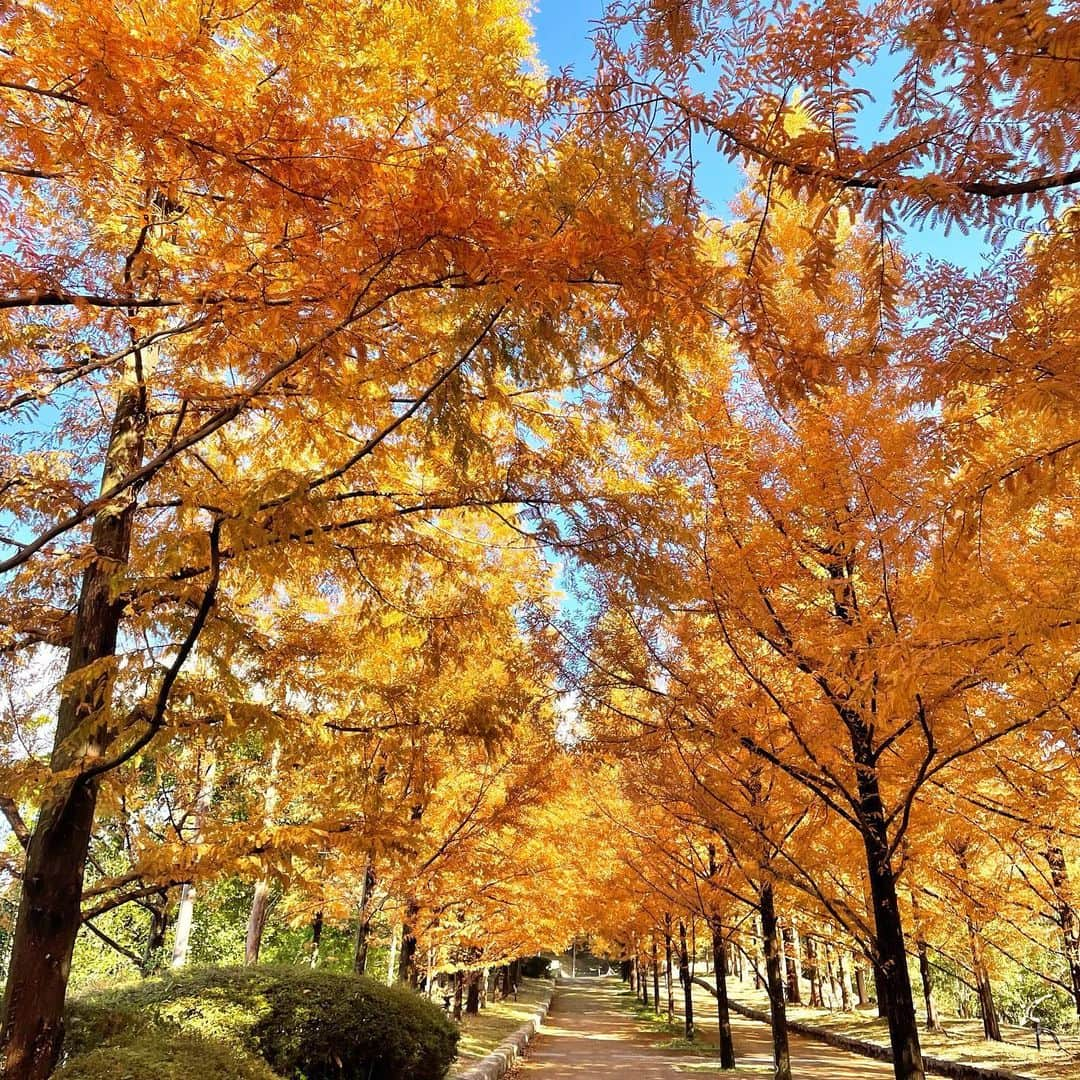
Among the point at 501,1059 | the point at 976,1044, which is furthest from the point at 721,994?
the point at 501,1059

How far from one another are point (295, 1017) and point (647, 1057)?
10.7m

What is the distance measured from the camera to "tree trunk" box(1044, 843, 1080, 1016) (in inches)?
386

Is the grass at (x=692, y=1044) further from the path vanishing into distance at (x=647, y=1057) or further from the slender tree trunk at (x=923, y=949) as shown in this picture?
the slender tree trunk at (x=923, y=949)

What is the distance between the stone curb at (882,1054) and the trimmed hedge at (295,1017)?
6.23 m

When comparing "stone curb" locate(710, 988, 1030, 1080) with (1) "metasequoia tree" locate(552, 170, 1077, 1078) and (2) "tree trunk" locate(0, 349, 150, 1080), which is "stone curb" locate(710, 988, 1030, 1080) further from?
(2) "tree trunk" locate(0, 349, 150, 1080)

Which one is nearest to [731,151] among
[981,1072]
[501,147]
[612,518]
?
[501,147]

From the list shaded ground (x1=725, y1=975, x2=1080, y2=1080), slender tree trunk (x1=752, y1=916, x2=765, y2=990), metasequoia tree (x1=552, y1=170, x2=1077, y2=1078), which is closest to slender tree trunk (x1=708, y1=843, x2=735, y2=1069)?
slender tree trunk (x1=752, y1=916, x2=765, y2=990)

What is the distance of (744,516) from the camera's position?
6410 millimetres

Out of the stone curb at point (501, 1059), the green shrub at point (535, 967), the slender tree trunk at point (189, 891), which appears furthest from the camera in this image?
the green shrub at point (535, 967)

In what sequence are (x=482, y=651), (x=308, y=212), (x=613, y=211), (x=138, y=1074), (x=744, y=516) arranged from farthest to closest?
(x=482, y=651)
(x=744, y=516)
(x=138, y=1074)
(x=308, y=212)
(x=613, y=211)

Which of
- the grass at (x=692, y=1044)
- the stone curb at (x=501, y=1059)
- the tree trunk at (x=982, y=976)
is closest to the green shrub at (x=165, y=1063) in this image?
the stone curb at (x=501, y=1059)

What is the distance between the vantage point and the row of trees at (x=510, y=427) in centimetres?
277

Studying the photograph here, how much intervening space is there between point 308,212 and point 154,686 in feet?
11.3

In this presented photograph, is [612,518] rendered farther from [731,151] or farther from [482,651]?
[482,651]
